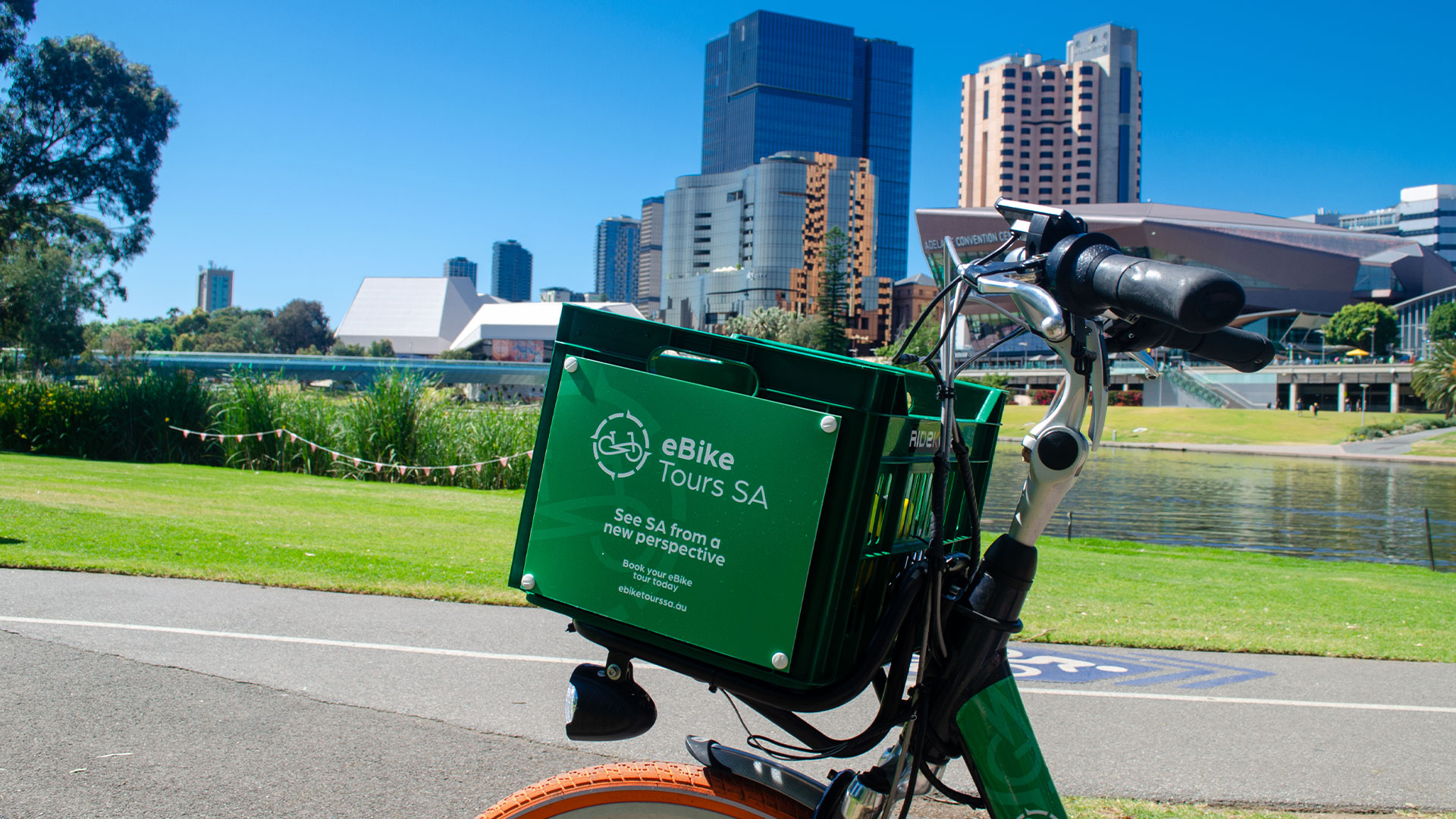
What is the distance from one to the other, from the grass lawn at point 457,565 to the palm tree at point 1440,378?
55.8 m

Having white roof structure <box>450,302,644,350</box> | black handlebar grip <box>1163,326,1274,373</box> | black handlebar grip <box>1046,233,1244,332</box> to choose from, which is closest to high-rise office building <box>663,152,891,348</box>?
white roof structure <box>450,302,644,350</box>

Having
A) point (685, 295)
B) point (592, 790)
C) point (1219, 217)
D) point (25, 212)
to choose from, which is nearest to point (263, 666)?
point (592, 790)

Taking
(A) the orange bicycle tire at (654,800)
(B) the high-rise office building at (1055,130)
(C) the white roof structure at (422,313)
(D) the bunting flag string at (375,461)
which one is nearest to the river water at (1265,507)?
(D) the bunting flag string at (375,461)

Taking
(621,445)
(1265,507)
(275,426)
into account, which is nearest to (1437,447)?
(1265,507)

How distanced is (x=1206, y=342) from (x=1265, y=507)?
28788 millimetres

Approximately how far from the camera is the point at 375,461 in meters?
20.0

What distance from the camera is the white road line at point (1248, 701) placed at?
5.08 m

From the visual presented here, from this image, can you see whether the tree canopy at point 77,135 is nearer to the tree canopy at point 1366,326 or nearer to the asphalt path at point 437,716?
the asphalt path at point 437,716

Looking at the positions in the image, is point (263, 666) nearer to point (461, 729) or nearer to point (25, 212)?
point (461, 729)

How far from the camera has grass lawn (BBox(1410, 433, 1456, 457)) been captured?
5099 centimetres

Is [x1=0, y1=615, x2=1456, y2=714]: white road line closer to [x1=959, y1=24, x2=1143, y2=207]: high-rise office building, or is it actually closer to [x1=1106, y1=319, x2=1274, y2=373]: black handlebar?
[x1=1106, y1=319, x2=1274, y2=373]: black handlebar

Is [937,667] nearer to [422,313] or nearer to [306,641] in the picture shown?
[306,641]

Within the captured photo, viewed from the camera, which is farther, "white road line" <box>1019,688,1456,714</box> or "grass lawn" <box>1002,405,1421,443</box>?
"grass lawn" <box>1002,405,1421,443</box>

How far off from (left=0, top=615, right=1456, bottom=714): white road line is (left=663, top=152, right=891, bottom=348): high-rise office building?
148474 millimetres
